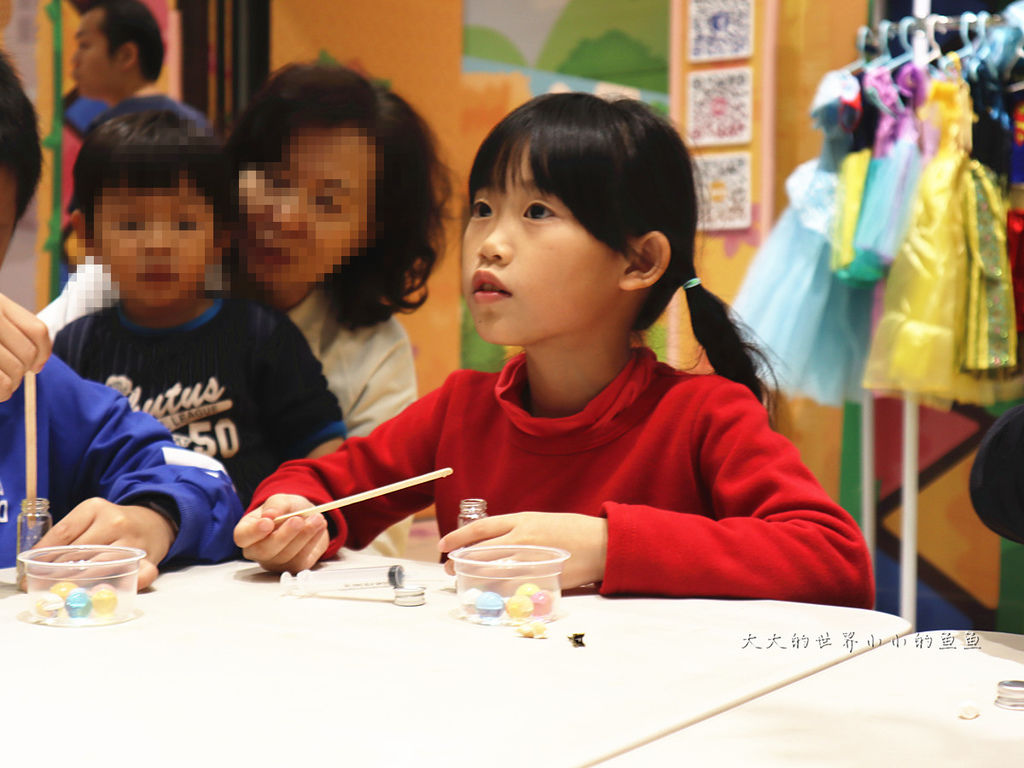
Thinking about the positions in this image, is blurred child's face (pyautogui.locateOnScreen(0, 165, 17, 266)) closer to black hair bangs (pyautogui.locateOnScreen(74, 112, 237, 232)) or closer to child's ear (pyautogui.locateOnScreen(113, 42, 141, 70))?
black hair bangs (pyautogui.locateOnScreen(74, 112, 237, 232))

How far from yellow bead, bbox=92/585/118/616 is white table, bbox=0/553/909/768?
0.9 inches

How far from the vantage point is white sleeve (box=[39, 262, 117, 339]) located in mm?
1482

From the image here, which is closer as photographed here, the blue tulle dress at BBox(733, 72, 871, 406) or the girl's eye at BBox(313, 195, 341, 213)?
the girl's eye at BBox(313, 195, 341, 213)

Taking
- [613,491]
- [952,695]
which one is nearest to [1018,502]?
[952,695]

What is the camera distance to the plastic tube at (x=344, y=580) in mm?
883

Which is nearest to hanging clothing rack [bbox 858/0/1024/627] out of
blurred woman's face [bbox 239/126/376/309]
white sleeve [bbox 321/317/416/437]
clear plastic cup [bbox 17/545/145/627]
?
white sleeve [bbox 321/317/416/437]

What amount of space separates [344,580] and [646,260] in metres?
0.48

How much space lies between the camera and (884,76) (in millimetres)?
2326

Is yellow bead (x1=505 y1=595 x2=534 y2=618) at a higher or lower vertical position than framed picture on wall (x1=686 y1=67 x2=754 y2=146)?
lower

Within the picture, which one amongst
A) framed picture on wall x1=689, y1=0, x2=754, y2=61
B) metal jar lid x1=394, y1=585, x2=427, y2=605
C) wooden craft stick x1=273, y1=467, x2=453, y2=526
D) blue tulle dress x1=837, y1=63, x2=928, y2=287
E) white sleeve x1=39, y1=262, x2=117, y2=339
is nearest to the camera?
metal jar lid x1=394, y1=585, x2=427, y2=605

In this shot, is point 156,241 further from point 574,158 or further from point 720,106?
point 720,106

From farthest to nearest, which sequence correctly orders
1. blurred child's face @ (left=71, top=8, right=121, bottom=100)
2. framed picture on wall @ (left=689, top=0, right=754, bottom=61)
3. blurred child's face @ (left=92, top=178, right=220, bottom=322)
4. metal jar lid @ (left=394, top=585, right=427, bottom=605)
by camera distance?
1. blurred child's face @ (left=71, top=8, right=121, bottom=100)
2. framed picture on wall @ (left=689, top=0, right=754, bottom=61)
3. blurred child's face @ (left=92, top=178, right=220, bottom=322)
4. metal jar lid @ (left=394, top=585, right=427, bottom=605)

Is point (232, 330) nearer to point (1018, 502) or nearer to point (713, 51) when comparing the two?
point (1018, 502)

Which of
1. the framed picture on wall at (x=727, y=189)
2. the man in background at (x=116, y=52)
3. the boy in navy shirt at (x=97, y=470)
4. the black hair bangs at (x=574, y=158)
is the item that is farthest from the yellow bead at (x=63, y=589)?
Answer: the man in background at (x=116, y=52)
